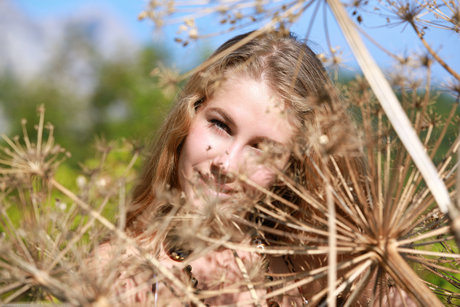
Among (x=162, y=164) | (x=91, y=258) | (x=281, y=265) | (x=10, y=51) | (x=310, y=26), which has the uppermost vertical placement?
(x=10, y=51)

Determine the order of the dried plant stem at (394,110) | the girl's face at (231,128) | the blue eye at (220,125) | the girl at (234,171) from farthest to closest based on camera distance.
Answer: the blue eye at (220,125), the girl's face at (231,128), the girl at (234,171), the dried plant stem at (394,110)

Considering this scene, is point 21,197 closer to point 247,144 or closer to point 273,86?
point 247,144

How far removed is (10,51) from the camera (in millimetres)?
20672

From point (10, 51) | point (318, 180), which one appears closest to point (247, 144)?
point (318, 180)

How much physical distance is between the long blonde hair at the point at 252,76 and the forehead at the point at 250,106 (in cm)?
5

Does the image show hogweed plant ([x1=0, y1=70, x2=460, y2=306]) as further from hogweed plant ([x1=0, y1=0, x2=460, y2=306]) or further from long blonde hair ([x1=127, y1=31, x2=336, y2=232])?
long blonde hair ([x1=127, y1=31, x2=336, y2=232])

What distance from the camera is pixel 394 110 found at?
2.84ft

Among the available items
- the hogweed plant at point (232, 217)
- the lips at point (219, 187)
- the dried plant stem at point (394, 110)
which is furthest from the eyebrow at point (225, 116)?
the dried plant stem at point (394, 110)

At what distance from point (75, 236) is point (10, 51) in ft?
75.1

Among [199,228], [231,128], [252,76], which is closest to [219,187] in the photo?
[199,228]

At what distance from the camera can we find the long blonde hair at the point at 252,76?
69.9 inches

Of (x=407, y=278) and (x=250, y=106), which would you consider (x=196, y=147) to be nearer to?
(x=250, y=106)

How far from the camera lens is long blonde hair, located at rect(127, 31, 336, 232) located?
69.9 inches

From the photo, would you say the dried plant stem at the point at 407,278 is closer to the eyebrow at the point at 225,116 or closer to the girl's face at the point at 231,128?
the girl's face at the point at 231,128
